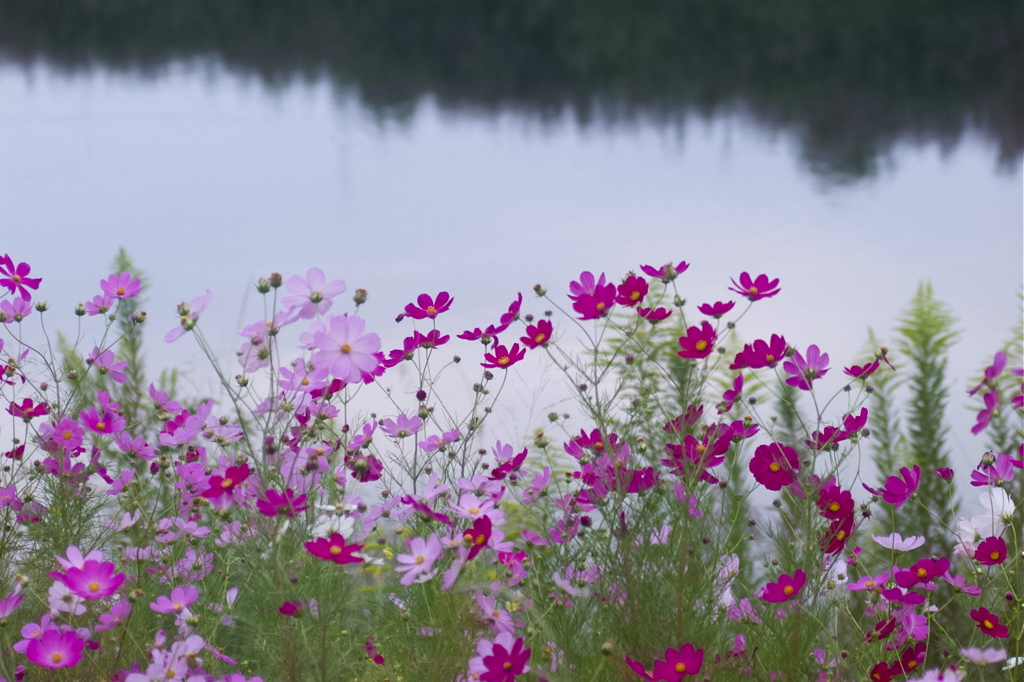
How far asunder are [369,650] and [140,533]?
1.67 ft

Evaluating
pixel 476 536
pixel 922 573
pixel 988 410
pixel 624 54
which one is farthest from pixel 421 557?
pixel 624 54

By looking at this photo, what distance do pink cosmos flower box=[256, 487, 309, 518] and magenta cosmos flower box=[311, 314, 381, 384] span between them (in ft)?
0.57

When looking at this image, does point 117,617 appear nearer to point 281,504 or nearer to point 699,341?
point 281,504

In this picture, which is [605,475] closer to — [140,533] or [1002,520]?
[1002,520]

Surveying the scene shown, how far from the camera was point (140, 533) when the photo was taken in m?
1.75

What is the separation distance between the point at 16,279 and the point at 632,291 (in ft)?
4.25

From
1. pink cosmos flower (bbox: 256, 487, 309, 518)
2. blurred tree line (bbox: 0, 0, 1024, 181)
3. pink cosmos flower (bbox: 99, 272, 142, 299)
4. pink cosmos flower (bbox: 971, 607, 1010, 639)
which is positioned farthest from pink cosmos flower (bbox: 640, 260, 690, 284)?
blurred tree line (bbox: 0, 0, 1024, 181)

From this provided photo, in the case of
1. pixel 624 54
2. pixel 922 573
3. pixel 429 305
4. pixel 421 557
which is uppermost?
pixel 624 54

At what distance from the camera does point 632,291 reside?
1.33m

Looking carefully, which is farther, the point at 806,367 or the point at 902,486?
the point at 902,486

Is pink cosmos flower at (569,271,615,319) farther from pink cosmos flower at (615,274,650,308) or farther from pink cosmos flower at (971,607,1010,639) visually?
pink cosmos flower at (971,607,1010,639)

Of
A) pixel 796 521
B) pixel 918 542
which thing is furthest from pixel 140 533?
pixel 918 542

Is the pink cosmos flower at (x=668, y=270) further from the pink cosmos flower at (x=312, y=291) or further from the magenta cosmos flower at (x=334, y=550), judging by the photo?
the magenta cosmos flower at (x=334, y=550)

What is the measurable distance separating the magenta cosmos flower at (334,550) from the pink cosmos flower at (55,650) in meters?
0.37
